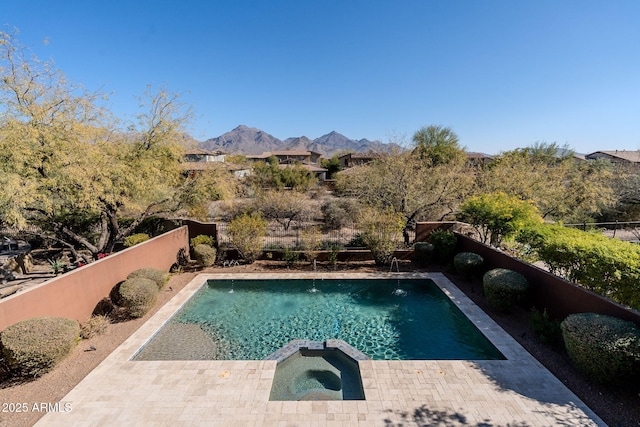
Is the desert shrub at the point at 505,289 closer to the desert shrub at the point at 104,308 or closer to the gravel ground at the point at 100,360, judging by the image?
the gravel ground at the point at 100,360

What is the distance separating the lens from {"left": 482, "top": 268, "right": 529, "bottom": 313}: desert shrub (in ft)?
26.0

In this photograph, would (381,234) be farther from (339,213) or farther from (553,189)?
(553,189)

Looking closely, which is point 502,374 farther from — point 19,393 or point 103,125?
point 103,125

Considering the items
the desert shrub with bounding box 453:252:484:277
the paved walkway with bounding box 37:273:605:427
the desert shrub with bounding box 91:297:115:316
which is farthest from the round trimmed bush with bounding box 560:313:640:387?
the desert shrub with bounding box 91:297:115:316

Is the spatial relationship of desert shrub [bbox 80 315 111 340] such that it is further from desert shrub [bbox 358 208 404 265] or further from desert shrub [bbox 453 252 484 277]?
desert shrub [bbox 453 252 484 277]

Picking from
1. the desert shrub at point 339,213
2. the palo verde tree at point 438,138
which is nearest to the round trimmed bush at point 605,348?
the desert shrub at point 339,213

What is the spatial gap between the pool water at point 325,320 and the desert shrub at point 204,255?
1159mm

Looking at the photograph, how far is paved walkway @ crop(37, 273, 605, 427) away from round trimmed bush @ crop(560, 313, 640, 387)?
0.64 meters

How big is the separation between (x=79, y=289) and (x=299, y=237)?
997 centimetres

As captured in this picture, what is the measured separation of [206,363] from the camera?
6.34m

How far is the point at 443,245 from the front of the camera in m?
12.3

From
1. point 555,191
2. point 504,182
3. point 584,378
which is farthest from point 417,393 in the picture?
point 555,191

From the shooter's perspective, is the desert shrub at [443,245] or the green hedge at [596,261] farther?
the desert shrub at [443,245]

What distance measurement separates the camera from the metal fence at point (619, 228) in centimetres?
1650
